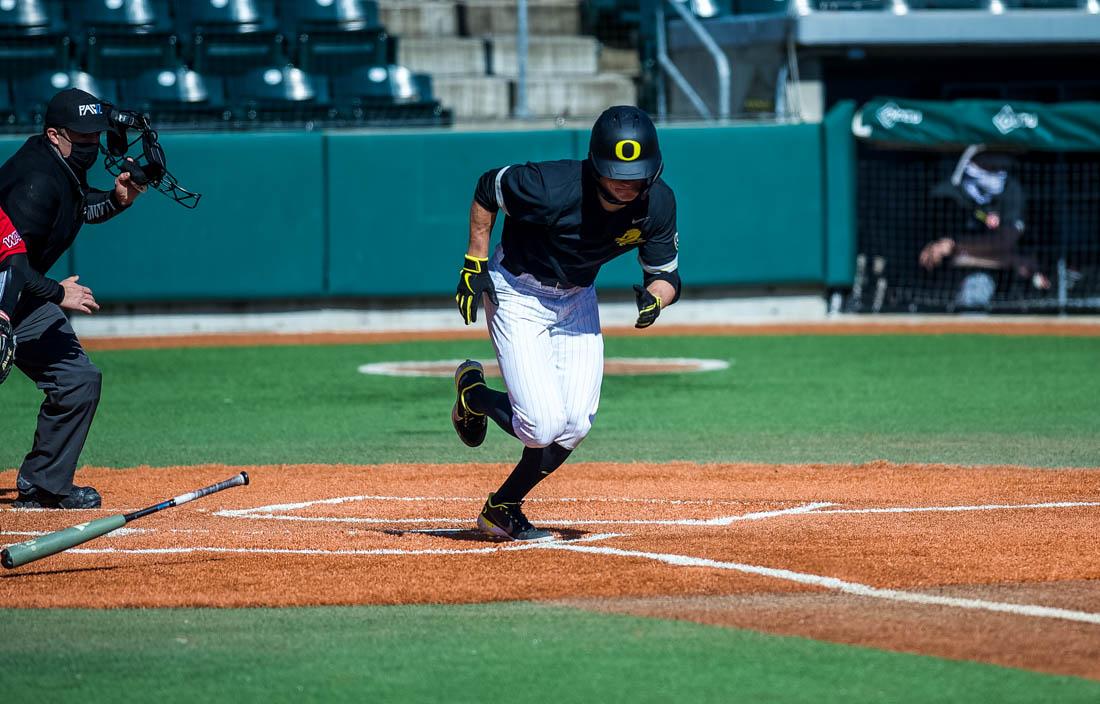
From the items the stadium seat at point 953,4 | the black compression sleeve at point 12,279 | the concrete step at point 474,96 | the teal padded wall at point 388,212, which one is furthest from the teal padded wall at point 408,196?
the black compression sleeve at point 12,279

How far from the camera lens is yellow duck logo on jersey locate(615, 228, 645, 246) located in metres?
6.86

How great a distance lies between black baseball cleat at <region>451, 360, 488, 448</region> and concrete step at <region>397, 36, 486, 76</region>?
1652 cm

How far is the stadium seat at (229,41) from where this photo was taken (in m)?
21.7

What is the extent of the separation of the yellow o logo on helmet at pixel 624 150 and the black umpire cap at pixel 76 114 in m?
2.90

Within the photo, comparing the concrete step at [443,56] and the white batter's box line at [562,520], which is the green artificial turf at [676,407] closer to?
the white batter's box line at [562,520]

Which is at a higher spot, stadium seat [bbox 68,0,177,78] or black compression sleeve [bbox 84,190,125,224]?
stadium seat [bbox 68,0,177,78]

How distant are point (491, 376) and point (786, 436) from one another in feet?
12.5

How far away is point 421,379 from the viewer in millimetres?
14992

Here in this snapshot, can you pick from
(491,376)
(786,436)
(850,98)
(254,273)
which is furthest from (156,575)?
(850,98)

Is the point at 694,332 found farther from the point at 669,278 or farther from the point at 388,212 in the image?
the point at 669,278

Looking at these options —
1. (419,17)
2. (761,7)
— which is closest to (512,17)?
(419,17)

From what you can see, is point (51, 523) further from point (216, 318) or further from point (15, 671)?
point (216, 318)

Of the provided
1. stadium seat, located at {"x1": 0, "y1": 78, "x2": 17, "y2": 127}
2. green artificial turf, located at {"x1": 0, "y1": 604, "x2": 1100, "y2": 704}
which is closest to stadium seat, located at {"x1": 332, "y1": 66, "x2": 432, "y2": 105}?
stadium seat, located at {"x1": 0, "y1": 78, "x2": 17, "y2": 127}

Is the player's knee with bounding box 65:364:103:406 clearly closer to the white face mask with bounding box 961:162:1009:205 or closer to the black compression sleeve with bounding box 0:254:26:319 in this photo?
the black compression sleeve with bounding box 0:254:26:319
